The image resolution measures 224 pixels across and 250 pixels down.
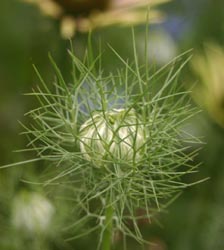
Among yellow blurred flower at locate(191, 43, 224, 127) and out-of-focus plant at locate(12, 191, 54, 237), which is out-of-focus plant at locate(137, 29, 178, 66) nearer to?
yellow blurred flower at locate(191, 43, 224, 127)

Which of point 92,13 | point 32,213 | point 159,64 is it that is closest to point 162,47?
point 159,64

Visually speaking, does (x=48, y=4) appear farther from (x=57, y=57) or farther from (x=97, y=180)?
(x=97, y=180)

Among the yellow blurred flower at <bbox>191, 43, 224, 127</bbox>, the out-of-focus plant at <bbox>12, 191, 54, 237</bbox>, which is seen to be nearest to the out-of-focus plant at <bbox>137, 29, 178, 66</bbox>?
the yellow blurred flower at <bbox>191, 43, 224, 127</bbox>

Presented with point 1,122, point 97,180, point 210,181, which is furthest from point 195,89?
point 97,180

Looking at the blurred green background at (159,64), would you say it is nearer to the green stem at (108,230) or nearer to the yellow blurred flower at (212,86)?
the yellow blurred flower at (212,86)

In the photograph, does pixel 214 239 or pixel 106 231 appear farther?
pixel 214 239
